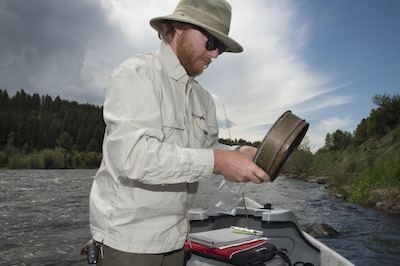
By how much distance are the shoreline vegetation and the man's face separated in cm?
67

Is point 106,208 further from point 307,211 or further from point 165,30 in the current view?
point 307,211

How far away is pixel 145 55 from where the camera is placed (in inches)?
72.7

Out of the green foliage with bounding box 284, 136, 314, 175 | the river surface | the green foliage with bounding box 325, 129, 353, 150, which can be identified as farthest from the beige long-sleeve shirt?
the green foliage with bounding box 325, 129, 353, 150

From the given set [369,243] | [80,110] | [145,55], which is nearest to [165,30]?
[145,55]

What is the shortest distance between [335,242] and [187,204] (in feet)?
37.8

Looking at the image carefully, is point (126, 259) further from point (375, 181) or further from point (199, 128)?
point (375, 181)

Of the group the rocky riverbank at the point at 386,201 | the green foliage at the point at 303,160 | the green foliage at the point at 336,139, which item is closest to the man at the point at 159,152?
the rocky riverbank at the point at 386,201

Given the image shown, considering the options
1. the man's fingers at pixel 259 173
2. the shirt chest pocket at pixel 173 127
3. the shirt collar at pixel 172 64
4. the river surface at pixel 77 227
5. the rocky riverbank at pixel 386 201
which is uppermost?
the shirt collar at pixel 172 64

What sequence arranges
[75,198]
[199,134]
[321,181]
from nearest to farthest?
[199,134] < [75,198] < [321,181]

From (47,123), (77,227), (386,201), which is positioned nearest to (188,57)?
(77,227)

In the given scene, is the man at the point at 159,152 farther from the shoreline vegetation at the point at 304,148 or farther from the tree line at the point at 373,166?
the tree line at the point at 373,166

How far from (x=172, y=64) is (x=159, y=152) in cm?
72

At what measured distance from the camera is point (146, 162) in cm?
140

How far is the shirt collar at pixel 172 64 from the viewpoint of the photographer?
6.25ft
